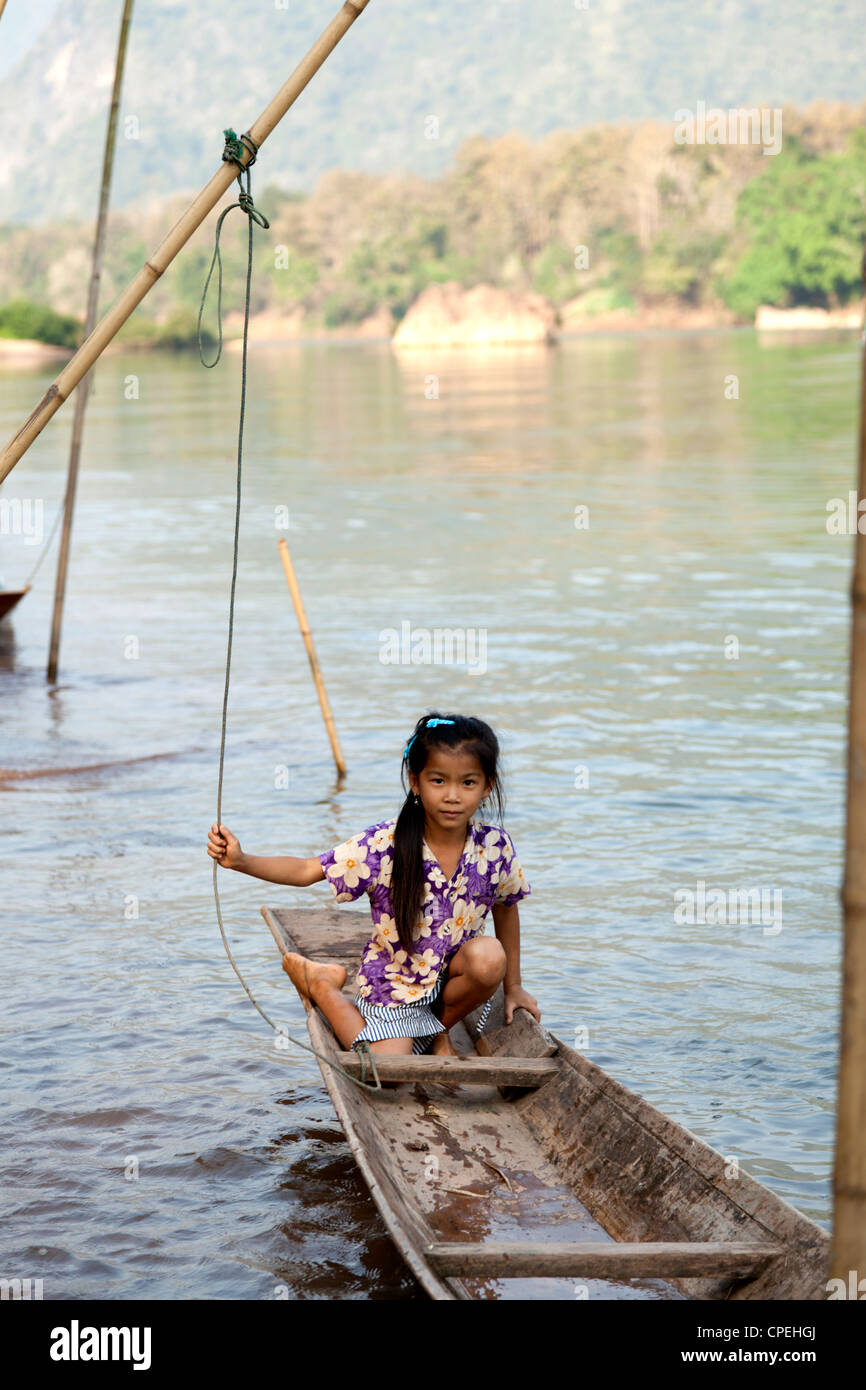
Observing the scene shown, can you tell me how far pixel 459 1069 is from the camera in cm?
393

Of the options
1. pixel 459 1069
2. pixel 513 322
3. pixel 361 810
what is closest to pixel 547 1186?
pixel 459 1069

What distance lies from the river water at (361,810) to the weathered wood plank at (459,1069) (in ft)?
1.18

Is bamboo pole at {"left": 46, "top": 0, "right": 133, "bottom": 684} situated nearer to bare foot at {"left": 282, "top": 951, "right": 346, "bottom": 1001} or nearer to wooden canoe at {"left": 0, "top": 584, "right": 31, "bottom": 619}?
wooden canoe at {"left": 0, "top": 584, "right": 31, "bottom": 619}

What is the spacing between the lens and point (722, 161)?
96750 millimetres

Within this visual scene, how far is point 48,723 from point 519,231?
101 metres

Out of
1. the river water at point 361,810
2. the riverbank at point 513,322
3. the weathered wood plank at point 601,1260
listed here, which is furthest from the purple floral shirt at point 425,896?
the riverbank at point 513,322

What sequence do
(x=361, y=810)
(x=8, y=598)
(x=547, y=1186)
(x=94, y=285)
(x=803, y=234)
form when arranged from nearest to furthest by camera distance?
(x=547, y=1186) → (x=361, y=810) → (x=94, y=285) → (x=8, y=598) → (x=803, y=234)

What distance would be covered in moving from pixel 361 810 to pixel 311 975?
137 inches

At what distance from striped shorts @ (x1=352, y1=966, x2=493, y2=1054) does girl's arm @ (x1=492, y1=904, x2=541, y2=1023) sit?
0.22 metres

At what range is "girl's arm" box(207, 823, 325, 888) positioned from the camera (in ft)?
12.5

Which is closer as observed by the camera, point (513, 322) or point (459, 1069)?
point (459, 1069)

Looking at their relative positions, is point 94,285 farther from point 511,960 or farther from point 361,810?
point 511,960

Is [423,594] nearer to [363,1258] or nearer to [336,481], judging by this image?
[336,481]

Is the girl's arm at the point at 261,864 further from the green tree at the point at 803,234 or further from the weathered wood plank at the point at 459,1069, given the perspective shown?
the green tree at the point at 803,234
